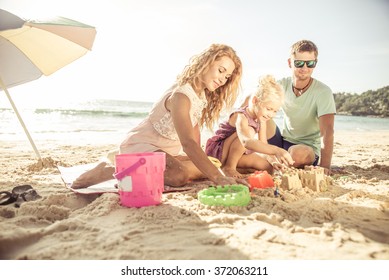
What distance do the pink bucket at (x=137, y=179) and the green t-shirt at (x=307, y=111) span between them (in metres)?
1.83

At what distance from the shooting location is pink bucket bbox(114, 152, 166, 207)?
5.83 ft

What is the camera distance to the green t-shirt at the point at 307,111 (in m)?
3.02

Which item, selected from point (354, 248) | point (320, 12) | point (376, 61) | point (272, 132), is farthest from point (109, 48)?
point (354, 248)

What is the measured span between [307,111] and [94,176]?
1.99 meters

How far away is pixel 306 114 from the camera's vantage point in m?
3.14

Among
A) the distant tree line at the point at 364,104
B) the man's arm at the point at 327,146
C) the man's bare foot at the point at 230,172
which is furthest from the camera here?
the distant tree line at the point at 364,104

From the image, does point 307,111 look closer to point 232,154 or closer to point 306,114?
point 306,114

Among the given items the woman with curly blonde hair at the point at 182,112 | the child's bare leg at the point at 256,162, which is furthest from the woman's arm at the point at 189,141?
the child's bare leg at the point at 256,162

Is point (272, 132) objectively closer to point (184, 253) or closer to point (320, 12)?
point (320, 12)

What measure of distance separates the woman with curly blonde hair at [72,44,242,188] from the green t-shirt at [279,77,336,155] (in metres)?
0.84

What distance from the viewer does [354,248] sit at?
1250 mm

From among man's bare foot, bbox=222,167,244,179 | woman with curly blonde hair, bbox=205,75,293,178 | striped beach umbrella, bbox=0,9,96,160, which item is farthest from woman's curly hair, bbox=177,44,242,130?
striped beach umbrella, bbox=0,9,96,160

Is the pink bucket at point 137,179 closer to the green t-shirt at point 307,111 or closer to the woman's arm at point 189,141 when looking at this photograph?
the woman's arm at point 189,141

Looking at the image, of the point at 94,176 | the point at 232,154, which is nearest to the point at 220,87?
the point at 232,154
